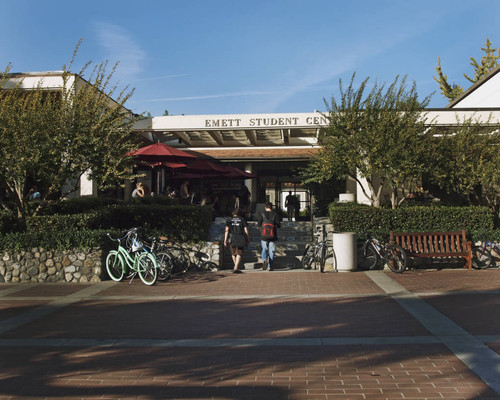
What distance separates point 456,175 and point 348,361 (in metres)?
11.3

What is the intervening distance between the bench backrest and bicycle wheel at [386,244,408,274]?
0.26 m

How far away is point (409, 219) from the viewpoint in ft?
42.7

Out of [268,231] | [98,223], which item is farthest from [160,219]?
[268,231]

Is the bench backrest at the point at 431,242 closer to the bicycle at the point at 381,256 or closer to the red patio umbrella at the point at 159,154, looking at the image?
the bicycle at the point at 381,256

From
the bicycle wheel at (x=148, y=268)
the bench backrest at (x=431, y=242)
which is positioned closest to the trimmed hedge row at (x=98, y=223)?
the bicycle wheel at (x=148, y=268)

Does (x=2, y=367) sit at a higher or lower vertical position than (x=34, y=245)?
lower

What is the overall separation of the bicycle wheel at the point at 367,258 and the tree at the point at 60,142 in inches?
237

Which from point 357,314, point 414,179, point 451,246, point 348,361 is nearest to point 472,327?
point 357,314

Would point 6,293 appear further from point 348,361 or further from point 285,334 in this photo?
point 348,361

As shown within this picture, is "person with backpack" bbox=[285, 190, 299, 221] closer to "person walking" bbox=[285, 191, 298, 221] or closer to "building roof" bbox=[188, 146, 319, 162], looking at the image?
"person walking" bbox=[285, 191, 298, 221]

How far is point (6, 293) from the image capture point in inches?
366

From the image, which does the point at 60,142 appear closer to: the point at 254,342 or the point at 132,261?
the point at 132,261

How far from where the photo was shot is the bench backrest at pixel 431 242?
1167 centimetres

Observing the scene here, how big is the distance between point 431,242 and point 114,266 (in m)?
7.56
